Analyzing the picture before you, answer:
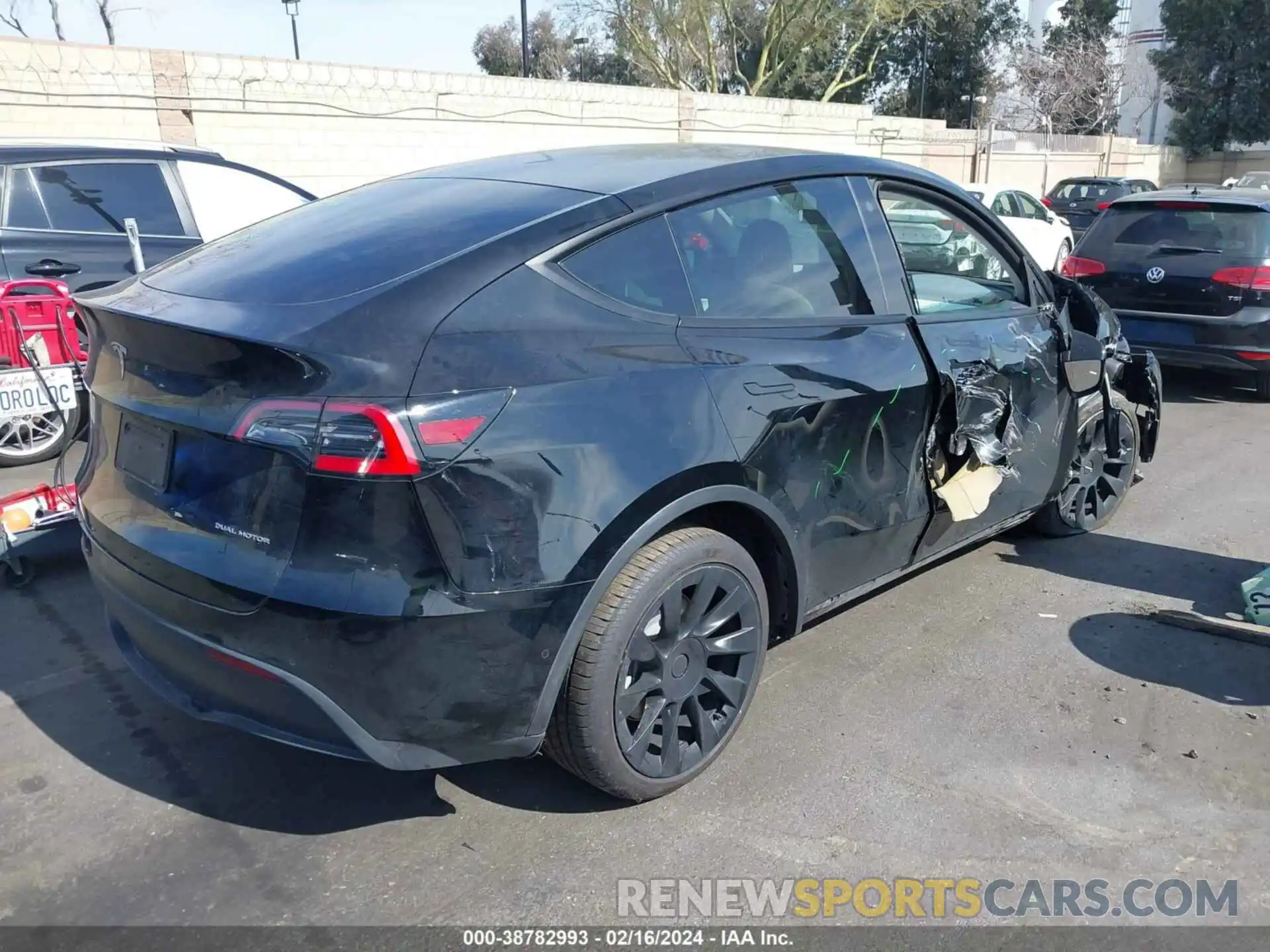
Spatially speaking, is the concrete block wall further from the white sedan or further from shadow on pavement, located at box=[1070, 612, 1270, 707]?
shadow on pavement, located at box=[1070, 612, 1270, 707]

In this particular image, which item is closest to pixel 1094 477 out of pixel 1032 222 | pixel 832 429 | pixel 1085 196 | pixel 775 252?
pixel 832 429

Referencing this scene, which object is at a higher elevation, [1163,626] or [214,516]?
[214,516]

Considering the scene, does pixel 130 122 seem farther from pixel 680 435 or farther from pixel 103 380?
pixel 680 435

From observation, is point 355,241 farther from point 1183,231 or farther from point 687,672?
point 1183,231

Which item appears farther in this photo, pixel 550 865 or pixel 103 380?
pixel 103 380

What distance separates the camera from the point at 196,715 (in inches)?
106

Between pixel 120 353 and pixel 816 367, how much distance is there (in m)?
1.98

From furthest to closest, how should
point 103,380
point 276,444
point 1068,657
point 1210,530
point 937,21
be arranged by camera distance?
point 937,21 < point 1210,530 < point 1068,657 < point 103,380 < point 276,444

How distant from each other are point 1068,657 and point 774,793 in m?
1.50

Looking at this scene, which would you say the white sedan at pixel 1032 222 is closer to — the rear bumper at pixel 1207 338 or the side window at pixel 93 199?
the rear bumper at pixel 1207 338

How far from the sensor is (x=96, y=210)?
6891mm

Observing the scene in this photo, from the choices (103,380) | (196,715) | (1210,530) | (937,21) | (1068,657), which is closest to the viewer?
(196,715)

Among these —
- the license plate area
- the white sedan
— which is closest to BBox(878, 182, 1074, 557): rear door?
the license plate area

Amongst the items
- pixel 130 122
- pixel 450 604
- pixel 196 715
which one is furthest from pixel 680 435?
pixel 130 122
